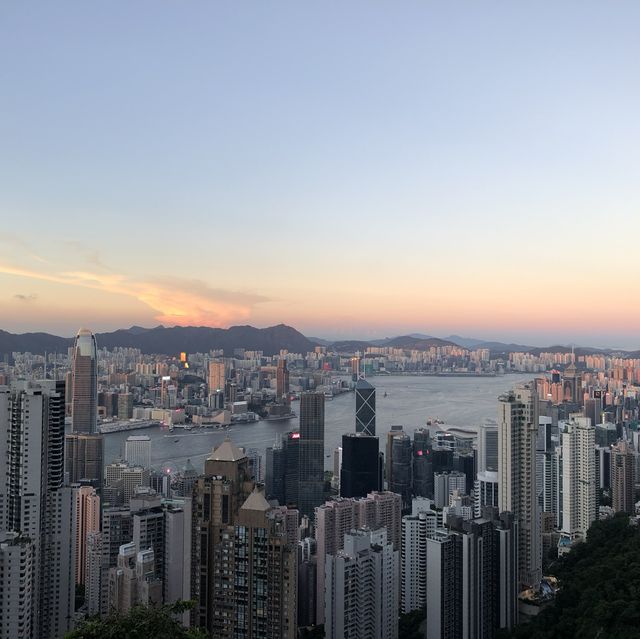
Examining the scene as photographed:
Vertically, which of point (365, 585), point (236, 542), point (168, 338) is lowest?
point (365, 585)

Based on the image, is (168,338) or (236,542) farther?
(168,338)

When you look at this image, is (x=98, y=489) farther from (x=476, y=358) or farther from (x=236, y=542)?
(x=476, y=358)

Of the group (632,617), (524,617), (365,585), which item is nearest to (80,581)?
(365,585)

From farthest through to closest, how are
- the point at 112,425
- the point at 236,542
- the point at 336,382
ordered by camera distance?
the point at 336,382
the point at 112,425
the point at 236,542

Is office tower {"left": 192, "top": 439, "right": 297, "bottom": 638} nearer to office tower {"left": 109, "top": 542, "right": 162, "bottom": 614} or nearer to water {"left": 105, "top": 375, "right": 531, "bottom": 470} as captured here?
office tower {"left": 109, "top": 542, "right": 162, "bottom": 614}

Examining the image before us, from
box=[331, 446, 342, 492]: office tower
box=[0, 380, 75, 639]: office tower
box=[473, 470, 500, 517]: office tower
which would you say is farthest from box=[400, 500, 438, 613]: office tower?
box=[331, 446, 342, 492]: office tower

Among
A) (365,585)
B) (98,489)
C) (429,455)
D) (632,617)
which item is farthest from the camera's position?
Result: (429,455)

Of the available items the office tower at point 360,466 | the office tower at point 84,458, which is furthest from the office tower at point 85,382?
the office tower at point 360,466

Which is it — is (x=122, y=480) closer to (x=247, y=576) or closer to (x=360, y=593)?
(x=360, y=593)
